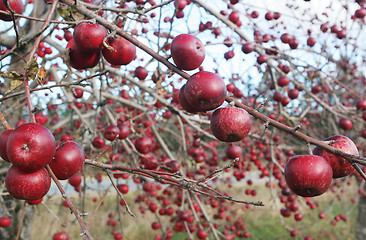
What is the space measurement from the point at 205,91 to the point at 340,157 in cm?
58

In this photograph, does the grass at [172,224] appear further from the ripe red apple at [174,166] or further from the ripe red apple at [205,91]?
the ripe red apple at [205,91]

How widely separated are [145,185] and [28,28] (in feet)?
7.73

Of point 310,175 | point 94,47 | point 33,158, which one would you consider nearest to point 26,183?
point 33,158

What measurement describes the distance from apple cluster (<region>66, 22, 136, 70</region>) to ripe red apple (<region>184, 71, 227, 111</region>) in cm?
33

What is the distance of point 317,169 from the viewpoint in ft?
3.32

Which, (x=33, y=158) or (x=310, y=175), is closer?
(x=33, y=158)

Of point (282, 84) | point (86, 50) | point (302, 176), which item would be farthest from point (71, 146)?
point (282, 84)

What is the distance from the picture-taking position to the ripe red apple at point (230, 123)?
1.04 m

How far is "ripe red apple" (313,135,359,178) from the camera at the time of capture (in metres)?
1.06

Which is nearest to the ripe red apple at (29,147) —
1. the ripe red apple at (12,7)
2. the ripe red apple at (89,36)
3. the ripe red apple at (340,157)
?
the ripe red apple at (89,36)

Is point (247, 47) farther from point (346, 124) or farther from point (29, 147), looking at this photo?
point (29, 147)

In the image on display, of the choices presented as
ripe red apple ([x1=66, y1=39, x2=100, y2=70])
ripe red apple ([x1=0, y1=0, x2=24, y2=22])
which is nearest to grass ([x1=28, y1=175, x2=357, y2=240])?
ripe red apple ([x1=66, y1=39, x2=100, y2=70])

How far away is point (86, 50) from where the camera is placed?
1.12m

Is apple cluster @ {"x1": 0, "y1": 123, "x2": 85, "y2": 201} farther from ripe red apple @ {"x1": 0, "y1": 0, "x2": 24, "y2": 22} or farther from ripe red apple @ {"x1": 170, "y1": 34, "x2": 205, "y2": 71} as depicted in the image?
ripe red apple @ {"x1": 0, "y1": 0, "x2": 24, "y2": 22}
